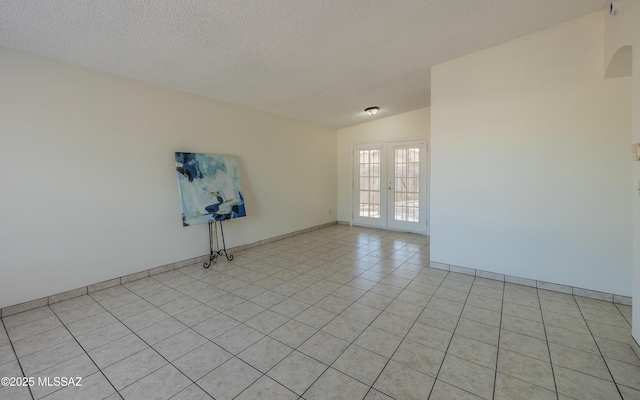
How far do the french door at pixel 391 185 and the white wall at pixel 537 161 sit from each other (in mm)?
2149

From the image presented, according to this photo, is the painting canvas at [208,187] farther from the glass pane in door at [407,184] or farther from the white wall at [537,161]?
the glass pane in door at [407,184]

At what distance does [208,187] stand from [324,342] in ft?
9.21

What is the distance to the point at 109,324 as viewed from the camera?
2.41 meters

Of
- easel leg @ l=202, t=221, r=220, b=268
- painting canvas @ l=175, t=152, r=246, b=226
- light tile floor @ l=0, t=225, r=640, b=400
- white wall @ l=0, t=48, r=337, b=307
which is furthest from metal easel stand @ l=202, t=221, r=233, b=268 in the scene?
light tile floor @ l=0, t=225, r=640, b=400

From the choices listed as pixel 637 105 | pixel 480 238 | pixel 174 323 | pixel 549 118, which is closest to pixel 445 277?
pixel 480 238

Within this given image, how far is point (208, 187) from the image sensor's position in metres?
3.91

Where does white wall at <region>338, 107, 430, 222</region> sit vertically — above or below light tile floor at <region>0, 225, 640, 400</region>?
above

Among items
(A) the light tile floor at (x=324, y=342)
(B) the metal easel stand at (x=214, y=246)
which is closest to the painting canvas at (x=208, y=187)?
(B) the metal easel stand at (x=214, y=246)

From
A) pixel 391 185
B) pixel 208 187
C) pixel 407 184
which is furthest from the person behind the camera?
pixel 391 185

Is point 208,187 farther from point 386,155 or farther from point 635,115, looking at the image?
point 635,115

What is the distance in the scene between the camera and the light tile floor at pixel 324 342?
167 cm

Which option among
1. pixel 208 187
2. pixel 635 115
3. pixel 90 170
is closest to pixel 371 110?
pixel 208 187

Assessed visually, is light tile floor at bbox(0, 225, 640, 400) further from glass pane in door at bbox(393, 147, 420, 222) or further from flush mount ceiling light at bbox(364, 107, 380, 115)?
flush mount ceiling light at bbox(364, 107, 380, 115)

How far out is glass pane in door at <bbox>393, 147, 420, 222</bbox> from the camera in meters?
5.85
